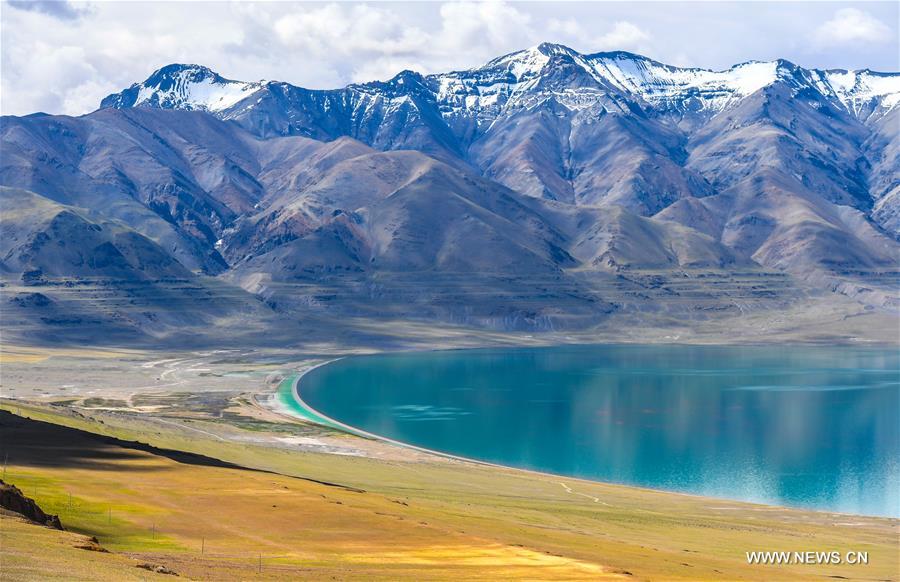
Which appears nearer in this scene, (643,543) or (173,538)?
(173,538)

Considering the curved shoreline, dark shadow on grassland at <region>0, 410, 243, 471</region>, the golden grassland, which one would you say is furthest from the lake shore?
the curved shoreline

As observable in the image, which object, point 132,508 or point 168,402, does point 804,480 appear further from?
point 168,402

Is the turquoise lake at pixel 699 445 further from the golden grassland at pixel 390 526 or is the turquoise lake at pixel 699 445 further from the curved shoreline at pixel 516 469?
the golden grassland at pixel 390 526

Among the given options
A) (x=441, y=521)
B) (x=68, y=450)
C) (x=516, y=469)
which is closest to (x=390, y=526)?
(x=441, y=521)

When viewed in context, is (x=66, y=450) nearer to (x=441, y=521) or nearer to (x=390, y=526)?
(x=441, y=521)

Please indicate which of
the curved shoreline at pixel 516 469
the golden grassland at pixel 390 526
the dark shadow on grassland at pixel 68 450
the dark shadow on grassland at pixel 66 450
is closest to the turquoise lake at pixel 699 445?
the curved shoreline at pixel 516 469

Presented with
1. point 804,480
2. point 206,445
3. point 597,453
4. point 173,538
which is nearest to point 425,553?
point 173,538
